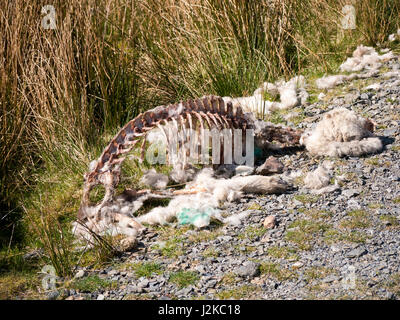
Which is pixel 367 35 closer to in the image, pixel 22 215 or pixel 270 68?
pixel 270 68

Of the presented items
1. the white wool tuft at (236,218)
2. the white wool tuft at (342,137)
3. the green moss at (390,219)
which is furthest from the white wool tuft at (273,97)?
the green moss at (390,219)

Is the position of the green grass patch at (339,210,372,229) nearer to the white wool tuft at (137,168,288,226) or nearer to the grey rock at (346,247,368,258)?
the grey rock at (346,247,368,258)

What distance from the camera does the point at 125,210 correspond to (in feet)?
11.0

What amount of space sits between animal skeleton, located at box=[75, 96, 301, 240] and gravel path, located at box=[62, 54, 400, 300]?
297 millimetres

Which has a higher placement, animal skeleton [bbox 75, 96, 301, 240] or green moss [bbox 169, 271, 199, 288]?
animal skeleton [bbox 75, 96, 301, 240]

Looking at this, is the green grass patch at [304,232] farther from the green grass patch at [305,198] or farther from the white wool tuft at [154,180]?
A: the white wool tuft at [154,180]

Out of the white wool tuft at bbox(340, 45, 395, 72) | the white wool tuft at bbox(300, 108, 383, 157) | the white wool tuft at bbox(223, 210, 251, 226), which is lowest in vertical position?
the white wool tuft at bbox(223, 210, 251, 226)

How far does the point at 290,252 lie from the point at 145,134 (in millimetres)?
1215

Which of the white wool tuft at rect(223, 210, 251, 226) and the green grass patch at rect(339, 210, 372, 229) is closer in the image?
the green grass patch at rect(339, 210, 372, 229)

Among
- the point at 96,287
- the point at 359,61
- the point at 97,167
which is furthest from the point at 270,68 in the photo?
the point at 96,287

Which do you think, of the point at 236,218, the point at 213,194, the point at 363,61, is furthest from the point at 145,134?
the point at 363,61

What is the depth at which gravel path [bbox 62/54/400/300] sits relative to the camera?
2.55 m

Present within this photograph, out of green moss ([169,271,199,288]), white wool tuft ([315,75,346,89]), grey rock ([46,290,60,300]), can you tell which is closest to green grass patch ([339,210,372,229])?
green moss ([169,271,199,288])

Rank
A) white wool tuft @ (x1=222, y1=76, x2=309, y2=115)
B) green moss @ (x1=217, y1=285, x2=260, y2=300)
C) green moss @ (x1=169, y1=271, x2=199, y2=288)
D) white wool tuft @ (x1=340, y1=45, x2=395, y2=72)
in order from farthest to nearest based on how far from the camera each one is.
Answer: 1. white wool tuft @ (x1=340, y1=45, x2=395, y2=72)
2. white wool tuft @ (x1=222, y1=76, x2=309, y2=115)
3. green moss @ (x1=169, y1=271, x2=199, y2=288)
4. green moss @ (x1=217, y1=285, x2=260, y2=300)
